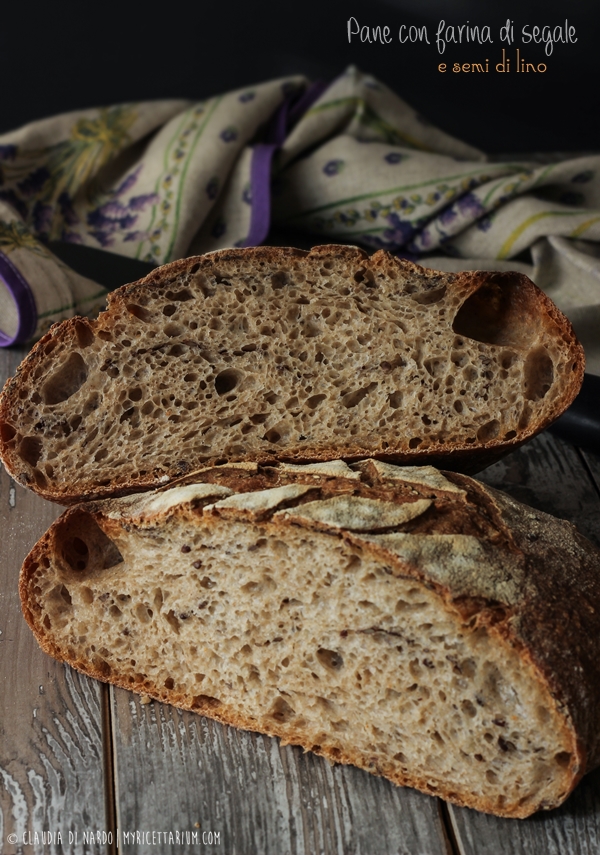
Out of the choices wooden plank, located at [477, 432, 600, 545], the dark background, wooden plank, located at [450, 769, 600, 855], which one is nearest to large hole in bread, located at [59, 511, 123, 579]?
wooden plank, located at [450, 769, 600, 855]

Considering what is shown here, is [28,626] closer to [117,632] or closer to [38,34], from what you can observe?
[117,632]

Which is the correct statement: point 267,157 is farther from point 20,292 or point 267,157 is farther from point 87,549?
point 87,549

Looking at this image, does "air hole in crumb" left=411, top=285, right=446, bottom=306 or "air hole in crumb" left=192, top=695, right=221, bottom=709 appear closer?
"air hole in crumb" left=192, top=695, right=221, bottom=709

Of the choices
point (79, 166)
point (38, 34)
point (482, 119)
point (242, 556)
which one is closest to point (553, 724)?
point (242, 556)

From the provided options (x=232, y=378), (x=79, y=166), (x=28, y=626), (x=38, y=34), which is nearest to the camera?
(x=28, y=626)

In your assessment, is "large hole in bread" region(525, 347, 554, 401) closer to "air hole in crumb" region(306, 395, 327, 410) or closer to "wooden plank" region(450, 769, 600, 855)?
"air hole in crumb" region(306, 395, 327, 410)

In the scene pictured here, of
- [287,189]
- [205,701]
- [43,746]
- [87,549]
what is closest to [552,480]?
[205,701]
